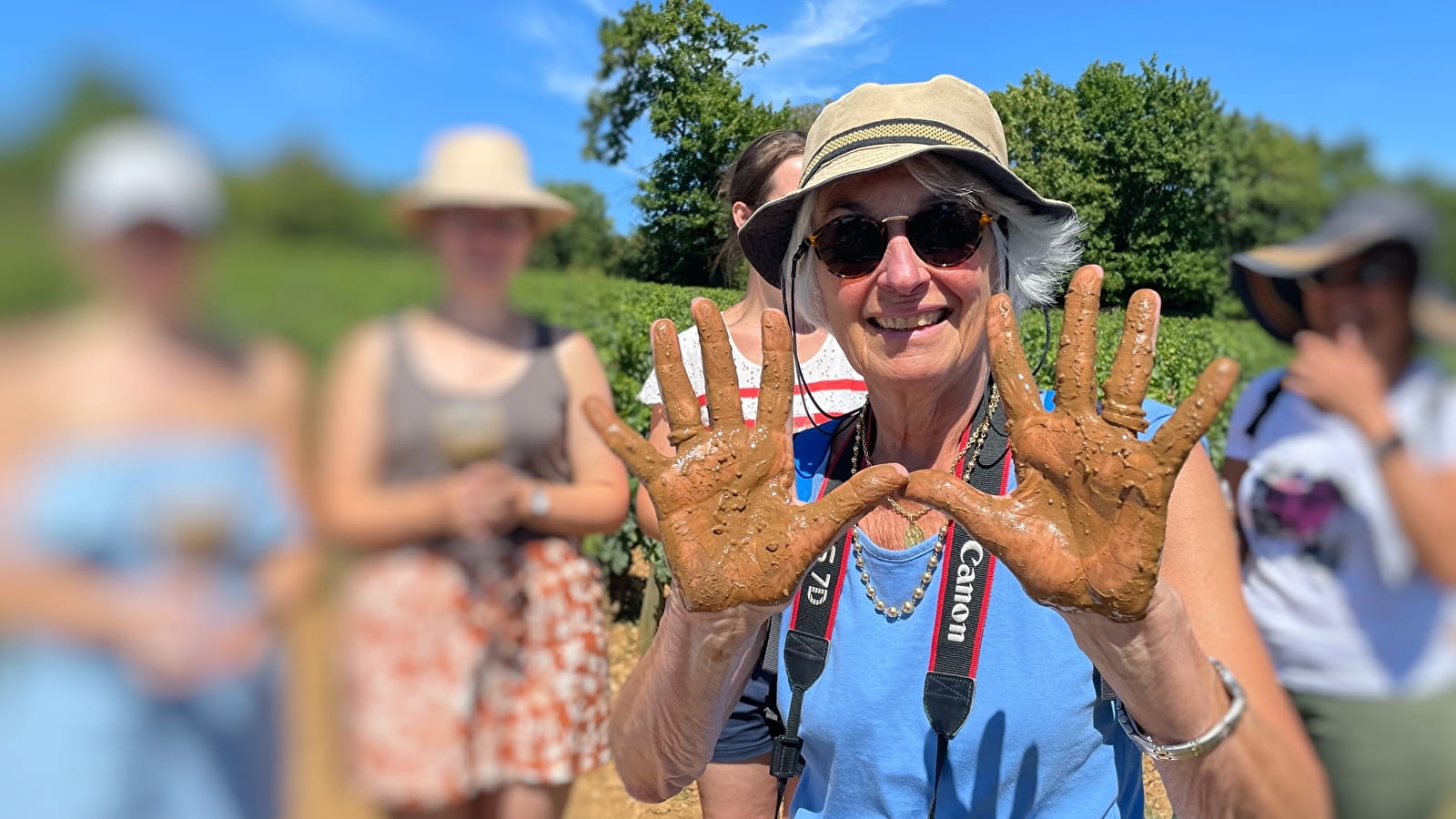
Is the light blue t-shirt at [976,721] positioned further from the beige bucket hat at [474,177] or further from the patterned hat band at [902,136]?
the beige bucket hat at [474,177]

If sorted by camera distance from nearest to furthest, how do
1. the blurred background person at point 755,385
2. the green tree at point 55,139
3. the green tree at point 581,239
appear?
the green tree at point 55,139, the green tree at point 581,239, the blurred background person at point 755,385

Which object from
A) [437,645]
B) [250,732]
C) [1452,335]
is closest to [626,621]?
[437,645]

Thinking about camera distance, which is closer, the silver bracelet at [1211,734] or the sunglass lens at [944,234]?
the silver bracelet at [1211,734]

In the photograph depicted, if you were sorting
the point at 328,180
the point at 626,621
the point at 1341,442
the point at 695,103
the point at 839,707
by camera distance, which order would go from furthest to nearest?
the point at 626,621, the point at 695,103, the point at 1341,442, the point at 839,707, the point at 328,180

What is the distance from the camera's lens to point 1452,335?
1.05 metres

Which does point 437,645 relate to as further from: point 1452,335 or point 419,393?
point 1452,335

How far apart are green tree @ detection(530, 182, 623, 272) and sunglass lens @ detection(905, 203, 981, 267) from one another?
0.49 m

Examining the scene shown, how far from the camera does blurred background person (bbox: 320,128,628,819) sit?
89 cm

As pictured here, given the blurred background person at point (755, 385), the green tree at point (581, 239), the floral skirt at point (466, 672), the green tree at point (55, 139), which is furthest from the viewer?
the blurred background person at point (755, 385)

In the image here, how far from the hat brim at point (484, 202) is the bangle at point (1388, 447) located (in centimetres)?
123

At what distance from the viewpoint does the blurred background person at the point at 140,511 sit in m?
0.64

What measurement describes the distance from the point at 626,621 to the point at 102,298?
3247 mm

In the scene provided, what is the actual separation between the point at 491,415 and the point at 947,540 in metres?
0.64

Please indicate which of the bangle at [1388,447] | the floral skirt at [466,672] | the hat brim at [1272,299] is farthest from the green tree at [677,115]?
the bangle at [1388,447]
